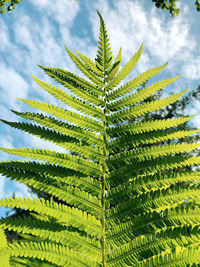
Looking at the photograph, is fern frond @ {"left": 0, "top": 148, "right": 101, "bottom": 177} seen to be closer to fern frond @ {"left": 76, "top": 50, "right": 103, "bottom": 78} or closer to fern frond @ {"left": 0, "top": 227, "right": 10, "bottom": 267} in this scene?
fern frond @ {"left": 0, "top": 227, "right": 10, "bottom": 267}

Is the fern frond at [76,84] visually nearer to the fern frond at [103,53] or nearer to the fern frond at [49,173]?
the fern frond at [103,53]

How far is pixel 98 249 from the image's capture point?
0.87 meters

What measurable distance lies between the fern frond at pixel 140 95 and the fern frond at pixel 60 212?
22.4 inches

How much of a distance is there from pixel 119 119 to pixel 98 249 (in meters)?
0.60

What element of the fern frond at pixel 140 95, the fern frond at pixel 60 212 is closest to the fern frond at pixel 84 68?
the fern frond at pixel 140 95

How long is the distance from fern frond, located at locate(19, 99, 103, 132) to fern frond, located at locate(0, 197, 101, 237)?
0.40 meters

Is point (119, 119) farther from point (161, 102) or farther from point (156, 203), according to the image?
point (156, 203)

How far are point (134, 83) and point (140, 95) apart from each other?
3.7 inches

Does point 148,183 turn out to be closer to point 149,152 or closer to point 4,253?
point 149,152

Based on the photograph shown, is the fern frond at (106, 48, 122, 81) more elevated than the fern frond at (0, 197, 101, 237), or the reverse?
the fern frond at (106, 48, 122, 81)

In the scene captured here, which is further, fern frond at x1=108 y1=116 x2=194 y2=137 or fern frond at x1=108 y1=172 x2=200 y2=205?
fern frond at x1=108 y1=116 x2=194 y2=137

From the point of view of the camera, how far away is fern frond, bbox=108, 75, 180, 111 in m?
1.19

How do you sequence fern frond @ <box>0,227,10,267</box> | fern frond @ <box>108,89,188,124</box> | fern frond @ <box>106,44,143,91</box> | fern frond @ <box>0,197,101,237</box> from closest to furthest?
fern frond @ <box>0,227,10,267</box>
fern frond @ <box>0,197,101,237</box>
fern frond @ <box>108,89,188,124</box>
fern frond @ <box>106,44,143,91</box>

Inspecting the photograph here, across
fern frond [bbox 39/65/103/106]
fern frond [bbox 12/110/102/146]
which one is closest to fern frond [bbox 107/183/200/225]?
fern frond [bbox 12/110/102/146]
